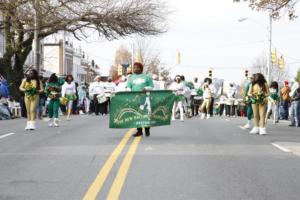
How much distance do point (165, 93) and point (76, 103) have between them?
19.2 metres

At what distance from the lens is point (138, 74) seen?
56.6 ft

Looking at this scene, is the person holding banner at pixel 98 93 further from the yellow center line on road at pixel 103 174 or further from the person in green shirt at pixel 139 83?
the yellow center line on road at pixel 103 174

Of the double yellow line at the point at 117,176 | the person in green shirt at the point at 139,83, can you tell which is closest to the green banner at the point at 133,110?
the person in green shirt at the point at 139,83

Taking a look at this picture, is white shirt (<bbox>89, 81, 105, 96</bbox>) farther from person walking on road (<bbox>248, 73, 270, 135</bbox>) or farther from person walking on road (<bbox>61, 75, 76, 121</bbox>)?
person walking on road (<bbox>248, 73, 270, 135</bbox>)

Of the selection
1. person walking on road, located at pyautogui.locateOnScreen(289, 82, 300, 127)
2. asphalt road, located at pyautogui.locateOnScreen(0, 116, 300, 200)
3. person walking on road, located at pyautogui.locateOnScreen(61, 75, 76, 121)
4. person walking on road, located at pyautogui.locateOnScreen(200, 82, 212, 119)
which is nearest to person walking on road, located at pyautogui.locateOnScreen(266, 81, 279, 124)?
person walking on road, located at pyautogui.locateOnScreen(289, 82, 300, 127)

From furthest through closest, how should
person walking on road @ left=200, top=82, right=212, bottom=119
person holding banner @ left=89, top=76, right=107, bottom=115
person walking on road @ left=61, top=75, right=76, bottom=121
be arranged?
person holding banner @ left=89, top=76, right=107, bottom=115, person walking on road @ left=200, top=82, right=212, bottom=119, person walking on road @ left=61, top=75, right=76, bottom=121

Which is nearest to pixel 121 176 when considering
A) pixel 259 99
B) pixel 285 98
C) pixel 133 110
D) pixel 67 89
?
pixel 133 110

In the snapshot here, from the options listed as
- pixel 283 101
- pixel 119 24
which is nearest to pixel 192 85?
pixel 283 101

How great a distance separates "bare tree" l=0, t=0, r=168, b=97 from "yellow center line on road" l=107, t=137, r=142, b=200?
25.1 m

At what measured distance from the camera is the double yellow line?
9094 millimetres

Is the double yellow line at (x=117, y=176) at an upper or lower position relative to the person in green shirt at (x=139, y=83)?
lower

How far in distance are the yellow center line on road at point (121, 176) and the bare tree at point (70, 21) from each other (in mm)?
25119

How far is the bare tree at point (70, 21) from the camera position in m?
39.1

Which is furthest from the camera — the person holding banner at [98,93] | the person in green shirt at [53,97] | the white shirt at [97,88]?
the white shirt at [97,88]
